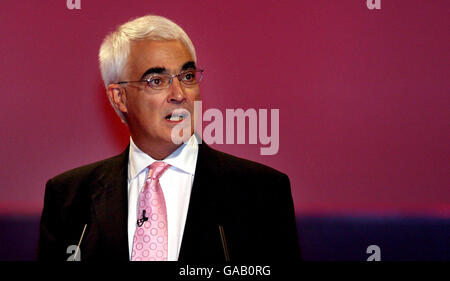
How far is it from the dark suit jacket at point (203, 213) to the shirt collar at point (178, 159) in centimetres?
3

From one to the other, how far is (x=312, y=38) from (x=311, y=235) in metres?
0.84

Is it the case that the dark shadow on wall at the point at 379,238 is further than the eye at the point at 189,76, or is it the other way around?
the dark shadow on wall at the point at 379,238

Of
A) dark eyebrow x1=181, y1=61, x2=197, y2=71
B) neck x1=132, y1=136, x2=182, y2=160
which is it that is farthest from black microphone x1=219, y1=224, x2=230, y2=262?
dark eyebrow x1=181, y1=61, x2=197, y2=71

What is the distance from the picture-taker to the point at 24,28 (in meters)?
2.59

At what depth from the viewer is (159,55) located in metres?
2.12

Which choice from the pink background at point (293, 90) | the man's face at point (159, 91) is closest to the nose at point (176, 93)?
the man's face at point (159, 91)

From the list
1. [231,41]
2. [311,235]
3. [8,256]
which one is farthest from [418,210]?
[8,256]

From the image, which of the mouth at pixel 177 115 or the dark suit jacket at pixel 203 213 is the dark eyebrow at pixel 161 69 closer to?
the mouth at pixel 177 115

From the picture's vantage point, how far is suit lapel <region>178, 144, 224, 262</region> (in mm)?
1976

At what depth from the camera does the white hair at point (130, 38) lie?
214cm

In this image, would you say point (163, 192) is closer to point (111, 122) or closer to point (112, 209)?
point (112, 209)

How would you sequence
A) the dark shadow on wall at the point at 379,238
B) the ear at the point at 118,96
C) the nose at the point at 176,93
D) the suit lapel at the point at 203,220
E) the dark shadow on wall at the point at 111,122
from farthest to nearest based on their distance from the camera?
1. the dark shadow on wall at the point at 111,122
2. the dark shadow on wall at the point at 379,238
3. the ear at the point at 118,96
4. the nose at the point at 176,93
5. the suit lapel at the point at 203,220

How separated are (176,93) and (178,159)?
0.79 feet
